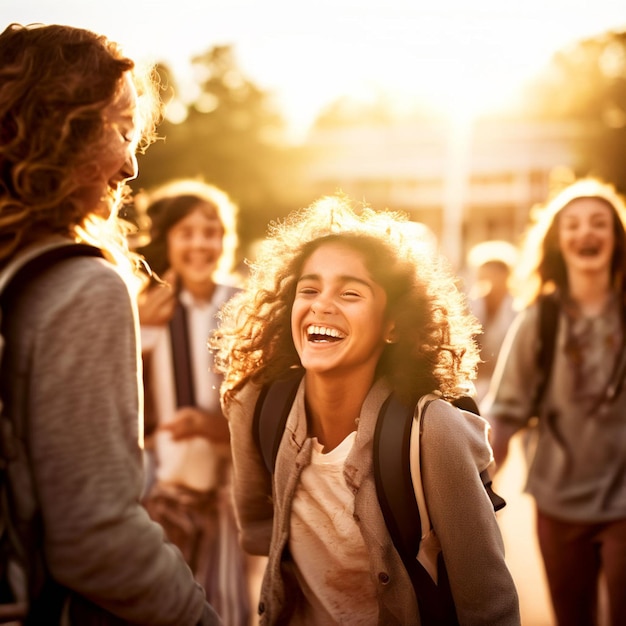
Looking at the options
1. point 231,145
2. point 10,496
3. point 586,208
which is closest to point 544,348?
point 586,208

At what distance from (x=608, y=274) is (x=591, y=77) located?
56.2 metres

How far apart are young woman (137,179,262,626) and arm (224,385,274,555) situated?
1.78 meters

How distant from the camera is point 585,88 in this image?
186 feet

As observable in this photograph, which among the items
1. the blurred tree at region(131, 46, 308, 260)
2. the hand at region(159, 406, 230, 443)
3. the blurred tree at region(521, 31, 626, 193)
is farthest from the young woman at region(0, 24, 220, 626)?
the blurred tree at region(521, 31, 626, 193)

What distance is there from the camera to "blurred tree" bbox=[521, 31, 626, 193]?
5381cm

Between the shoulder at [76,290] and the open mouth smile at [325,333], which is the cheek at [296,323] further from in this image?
the shoulder at [76,290]

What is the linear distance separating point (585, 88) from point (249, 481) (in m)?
57.8

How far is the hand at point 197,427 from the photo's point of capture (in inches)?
188

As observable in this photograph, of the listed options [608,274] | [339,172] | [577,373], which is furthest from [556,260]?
A: [339,172]

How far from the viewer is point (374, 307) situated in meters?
2.81

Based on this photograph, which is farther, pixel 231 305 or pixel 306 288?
pixel 231 305

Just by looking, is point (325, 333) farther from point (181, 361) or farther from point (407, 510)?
point (181, 361)

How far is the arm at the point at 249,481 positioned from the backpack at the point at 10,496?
0.98 metres

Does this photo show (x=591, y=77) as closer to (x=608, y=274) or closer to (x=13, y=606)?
(x=608, y=274)
